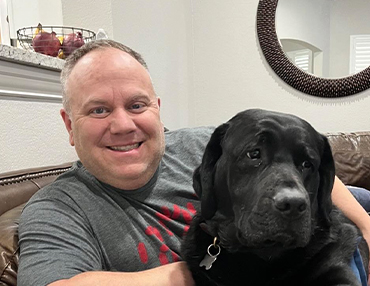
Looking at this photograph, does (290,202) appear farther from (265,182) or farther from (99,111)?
(99,111)

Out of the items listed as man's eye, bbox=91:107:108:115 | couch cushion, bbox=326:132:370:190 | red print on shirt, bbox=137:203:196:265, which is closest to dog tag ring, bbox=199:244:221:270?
red print on shirt, bbox=137:203:196:265

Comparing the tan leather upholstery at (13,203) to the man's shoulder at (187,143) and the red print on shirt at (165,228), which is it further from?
the man's shoulder at (187,143)

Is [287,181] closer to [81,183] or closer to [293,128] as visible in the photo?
[293,128]

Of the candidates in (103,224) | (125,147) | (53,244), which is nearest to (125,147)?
(125,147)

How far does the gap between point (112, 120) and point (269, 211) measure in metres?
0.54

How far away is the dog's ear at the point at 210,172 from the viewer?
886mm

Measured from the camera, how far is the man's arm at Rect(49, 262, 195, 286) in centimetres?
77

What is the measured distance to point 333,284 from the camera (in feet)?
2.51

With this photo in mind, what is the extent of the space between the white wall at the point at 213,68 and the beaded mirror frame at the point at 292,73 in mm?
54

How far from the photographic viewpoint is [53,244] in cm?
85

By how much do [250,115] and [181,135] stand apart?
1.57ft

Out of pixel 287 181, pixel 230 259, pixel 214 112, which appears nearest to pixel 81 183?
pixel 230 259

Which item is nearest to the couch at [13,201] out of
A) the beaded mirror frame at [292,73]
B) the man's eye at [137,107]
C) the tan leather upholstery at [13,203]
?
the tan leather upholstery at [13,203]

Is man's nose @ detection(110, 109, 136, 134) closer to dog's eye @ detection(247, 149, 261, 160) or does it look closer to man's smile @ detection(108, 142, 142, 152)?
man's smile @ detection(108, 142, 142, 152)
